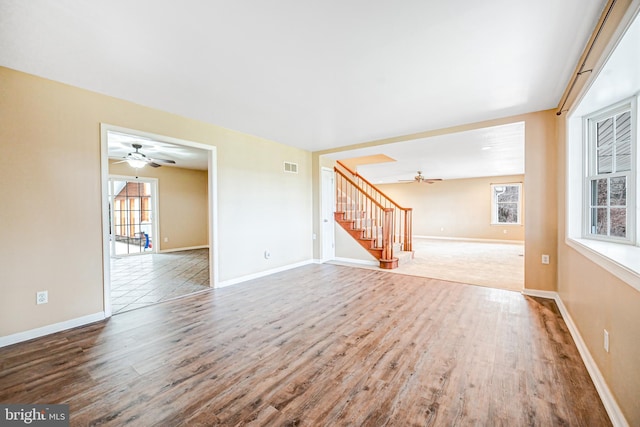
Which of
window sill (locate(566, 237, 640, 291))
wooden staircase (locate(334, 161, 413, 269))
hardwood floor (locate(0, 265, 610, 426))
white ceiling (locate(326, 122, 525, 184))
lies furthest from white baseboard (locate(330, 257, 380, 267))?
window sill (locate(566, 237, 640, 291))

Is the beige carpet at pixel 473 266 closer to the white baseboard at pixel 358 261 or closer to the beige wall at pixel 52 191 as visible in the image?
the white baseboard at pixel 358 261

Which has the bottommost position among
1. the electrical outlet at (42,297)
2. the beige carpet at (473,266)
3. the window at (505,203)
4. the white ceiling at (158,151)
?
the beige carpet at (473,266)

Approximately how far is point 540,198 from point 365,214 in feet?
11.8

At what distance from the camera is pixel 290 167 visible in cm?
538

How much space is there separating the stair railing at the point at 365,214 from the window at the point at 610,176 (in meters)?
A: 3.02

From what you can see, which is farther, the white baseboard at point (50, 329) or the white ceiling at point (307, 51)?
the white baseboard at point (50, 329)

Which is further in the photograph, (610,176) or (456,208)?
(456,208)

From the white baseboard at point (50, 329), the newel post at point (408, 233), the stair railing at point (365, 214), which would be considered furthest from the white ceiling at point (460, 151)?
the white baseboard at point (50, 329)

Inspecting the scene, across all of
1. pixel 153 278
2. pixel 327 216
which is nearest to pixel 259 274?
pixel 153 278

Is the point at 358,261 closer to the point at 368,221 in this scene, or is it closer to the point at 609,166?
the point at 368,221

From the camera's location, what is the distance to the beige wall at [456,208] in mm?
9430

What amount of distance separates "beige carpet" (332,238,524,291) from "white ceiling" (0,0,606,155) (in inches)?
106

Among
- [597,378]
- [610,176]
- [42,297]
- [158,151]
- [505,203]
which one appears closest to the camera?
[597,378]

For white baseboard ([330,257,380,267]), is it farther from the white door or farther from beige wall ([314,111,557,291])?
beige wall ([314,111,557,291])
